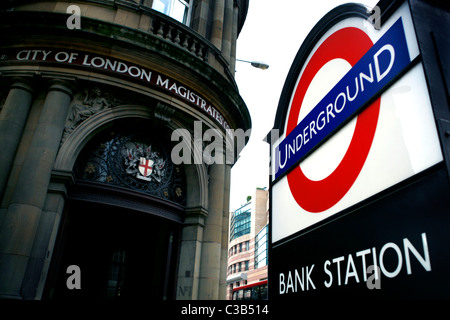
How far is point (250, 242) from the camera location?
6800cm

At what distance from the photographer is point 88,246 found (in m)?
8.92

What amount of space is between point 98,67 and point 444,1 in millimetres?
6766

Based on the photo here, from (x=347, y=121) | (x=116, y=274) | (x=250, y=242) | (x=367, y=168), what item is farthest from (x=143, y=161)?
(x=250, y=242)

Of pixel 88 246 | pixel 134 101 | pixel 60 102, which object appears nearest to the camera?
pixel 60 102

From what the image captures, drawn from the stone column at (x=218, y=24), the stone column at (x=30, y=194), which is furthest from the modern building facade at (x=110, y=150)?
the stone column at (x=218, y=24)

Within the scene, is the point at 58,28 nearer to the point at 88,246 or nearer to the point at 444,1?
the point at 88,246

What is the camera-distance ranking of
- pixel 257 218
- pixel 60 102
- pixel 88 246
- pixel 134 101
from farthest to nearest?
1. pixel 257 218
2. pixel 88 246
3. pixel 134 101
4. pixel 60 102

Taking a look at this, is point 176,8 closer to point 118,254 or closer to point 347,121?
point 118,254

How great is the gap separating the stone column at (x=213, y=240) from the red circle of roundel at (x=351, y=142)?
19.5ft

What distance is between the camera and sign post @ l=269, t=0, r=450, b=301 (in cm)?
81

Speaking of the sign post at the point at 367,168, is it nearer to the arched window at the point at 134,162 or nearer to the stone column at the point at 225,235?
the arched window at the point at 134,162

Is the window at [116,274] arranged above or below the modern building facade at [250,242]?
below

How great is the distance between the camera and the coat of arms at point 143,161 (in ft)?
23.0

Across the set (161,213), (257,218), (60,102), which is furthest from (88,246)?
(257,218)
